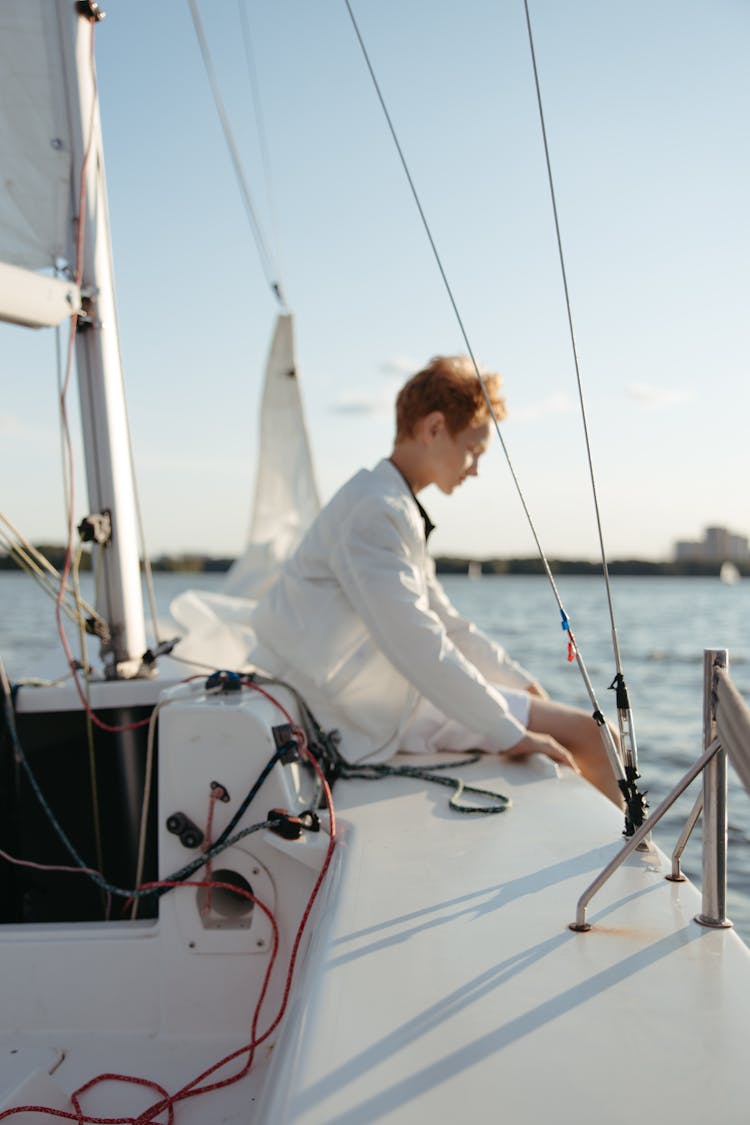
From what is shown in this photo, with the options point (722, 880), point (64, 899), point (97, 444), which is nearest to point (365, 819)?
point (722, 880)

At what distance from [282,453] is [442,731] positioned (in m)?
2.86

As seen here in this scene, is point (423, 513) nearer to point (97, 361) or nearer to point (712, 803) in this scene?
point (97, 361)

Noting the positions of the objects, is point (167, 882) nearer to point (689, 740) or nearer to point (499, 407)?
point (499, 407)

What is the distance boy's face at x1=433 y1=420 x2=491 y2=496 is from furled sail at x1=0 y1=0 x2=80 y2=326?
103 centimetres

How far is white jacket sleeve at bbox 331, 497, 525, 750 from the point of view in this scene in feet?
6.82

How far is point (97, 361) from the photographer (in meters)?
2.15

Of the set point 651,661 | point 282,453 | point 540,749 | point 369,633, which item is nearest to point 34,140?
point 369,633

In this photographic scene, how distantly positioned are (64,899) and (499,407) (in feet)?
5.41

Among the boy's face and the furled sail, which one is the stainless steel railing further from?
the furled sail

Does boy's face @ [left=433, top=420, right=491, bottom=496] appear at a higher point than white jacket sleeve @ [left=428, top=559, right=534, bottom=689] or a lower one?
higher

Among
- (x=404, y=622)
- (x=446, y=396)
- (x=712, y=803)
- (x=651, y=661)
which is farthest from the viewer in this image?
(x=651, y=661)

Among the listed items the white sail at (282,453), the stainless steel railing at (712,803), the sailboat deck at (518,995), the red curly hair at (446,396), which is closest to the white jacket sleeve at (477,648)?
the red curly hair at (446,396)

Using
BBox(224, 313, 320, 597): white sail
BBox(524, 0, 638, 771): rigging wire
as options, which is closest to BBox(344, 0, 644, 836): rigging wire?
BBox(524, 0, 638, 771): rigging wire

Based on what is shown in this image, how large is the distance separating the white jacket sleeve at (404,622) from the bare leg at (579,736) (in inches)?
9.1
